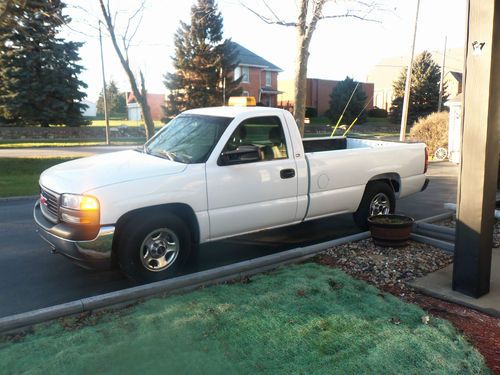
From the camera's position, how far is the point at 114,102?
69.8 metres

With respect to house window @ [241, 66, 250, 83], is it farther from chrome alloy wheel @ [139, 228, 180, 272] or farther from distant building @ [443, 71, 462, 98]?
chrome alloy wheel @ [139, 228, 180, 272]

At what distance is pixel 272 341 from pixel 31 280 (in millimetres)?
3156

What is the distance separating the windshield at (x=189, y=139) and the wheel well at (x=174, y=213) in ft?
1.83

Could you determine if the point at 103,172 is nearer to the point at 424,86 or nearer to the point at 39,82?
the point at 39,82

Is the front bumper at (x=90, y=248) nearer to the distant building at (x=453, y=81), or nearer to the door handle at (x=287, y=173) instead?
the door handle at (x=287, y=173)

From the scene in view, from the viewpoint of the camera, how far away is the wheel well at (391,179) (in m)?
6.96

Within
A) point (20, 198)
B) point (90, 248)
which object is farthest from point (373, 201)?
point (20, 198)

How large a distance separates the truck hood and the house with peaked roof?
40885 millimetres

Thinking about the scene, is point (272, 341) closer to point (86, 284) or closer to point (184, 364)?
point (184, 364)

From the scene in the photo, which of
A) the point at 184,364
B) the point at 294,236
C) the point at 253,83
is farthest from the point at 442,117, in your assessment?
the point at 253,83

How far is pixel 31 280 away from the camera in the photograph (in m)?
5.13

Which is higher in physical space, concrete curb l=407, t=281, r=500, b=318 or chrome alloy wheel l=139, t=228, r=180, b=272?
chrome alloy wheel l=139, t=228, r=180, b=272

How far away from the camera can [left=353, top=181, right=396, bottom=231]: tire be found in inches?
272

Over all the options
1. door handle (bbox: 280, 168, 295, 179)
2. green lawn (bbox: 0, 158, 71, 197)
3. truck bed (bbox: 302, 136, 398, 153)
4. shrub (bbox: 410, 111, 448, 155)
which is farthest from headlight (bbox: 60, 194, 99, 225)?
shrub (bbox: 410, 111, 448, 155)
